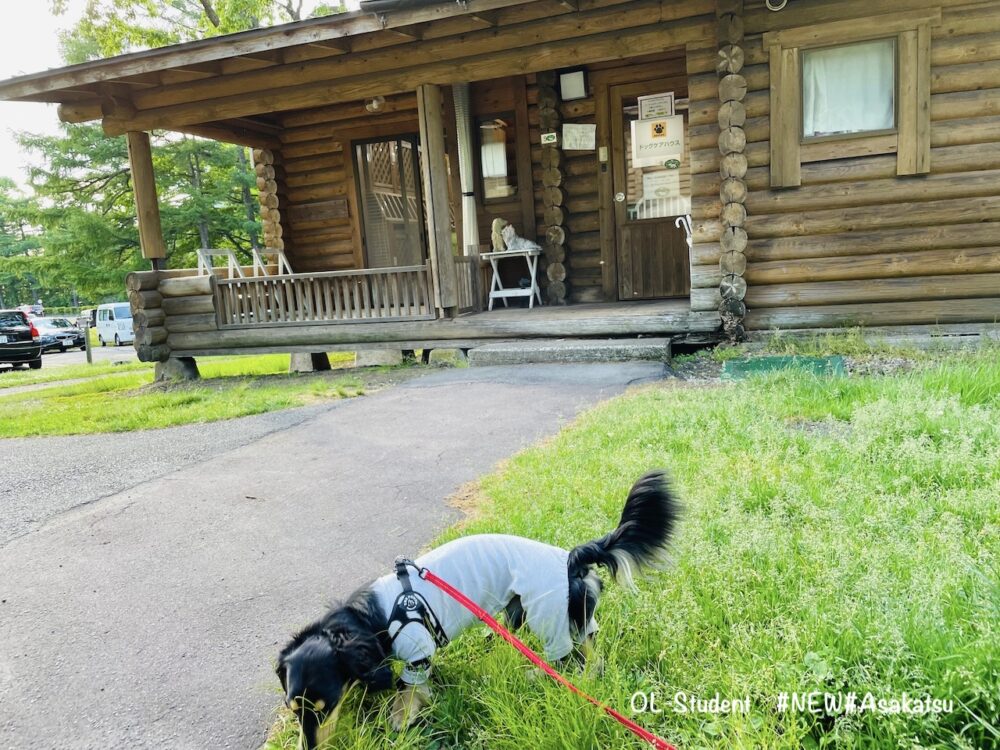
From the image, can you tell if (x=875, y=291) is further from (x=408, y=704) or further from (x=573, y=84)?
(x=408, y=704)

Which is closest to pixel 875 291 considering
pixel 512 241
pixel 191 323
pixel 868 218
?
pixel 868 218

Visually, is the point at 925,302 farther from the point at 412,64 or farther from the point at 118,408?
the point at 118,408

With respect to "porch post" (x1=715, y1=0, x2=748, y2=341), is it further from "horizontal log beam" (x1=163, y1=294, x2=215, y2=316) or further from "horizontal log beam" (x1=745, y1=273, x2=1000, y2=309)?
"horizontal log beam" (x1=163, y1=294, x2=215, y2=316)

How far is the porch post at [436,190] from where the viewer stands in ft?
25.5

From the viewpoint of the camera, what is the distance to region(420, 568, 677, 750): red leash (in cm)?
165

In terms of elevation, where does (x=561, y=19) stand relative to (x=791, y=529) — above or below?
above

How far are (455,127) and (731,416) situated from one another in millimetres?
6740

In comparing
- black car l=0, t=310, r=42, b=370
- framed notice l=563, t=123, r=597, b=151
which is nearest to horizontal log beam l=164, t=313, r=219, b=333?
framed notice l=563, t=123, r=597, b=151

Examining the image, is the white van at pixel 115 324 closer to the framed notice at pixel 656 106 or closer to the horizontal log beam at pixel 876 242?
the framed notice at pixel 656 106

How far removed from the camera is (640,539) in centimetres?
200

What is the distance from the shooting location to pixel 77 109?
8.91 m

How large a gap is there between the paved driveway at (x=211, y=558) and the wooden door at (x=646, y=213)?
3750 millimetres

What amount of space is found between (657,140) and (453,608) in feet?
26.6

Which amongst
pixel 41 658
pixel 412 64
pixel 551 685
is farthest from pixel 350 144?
pixel 551 685
